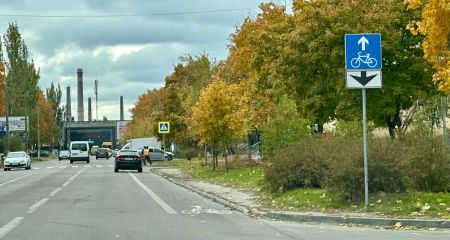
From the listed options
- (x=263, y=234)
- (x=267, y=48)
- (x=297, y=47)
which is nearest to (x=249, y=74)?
(x=267, y=48)

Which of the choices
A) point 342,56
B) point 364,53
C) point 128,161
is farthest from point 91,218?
point 128,161

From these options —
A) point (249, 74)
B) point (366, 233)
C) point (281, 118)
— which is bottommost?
point (366, 233)

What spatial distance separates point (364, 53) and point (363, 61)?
0.55 ft

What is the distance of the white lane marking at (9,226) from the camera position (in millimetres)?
11992

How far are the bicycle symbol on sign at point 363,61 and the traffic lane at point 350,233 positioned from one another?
11.3 feet

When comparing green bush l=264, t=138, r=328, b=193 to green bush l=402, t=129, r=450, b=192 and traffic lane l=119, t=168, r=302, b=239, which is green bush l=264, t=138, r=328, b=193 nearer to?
traffic lane l=119, t=168, r=302, b=239

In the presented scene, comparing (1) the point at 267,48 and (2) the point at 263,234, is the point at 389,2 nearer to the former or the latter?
(1) the point at 267,48

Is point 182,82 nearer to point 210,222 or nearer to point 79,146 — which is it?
point 79,146

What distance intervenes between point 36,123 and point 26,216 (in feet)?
303

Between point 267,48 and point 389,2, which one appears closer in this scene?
point 389,2

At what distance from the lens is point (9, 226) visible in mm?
13094

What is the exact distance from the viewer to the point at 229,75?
4909 centimetres

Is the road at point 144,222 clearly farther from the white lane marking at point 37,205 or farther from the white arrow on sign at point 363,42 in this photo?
the white arrow on sign at point 363,42

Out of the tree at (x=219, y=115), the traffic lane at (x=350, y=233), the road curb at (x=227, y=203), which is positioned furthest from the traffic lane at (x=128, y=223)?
the tree at (x=219, y=115)
